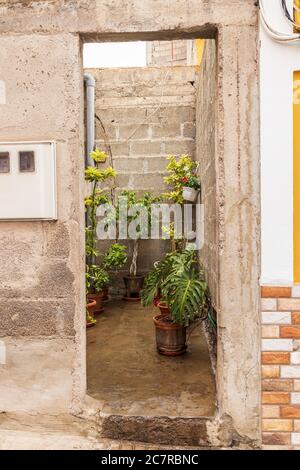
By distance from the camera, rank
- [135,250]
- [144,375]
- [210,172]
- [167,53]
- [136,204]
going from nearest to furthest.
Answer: [144,375], [210,172], [136,204], [135,250], [167,53]

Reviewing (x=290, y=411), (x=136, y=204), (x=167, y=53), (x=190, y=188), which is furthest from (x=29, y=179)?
(x=167, y=53)

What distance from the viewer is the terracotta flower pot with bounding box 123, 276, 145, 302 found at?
5234 mm

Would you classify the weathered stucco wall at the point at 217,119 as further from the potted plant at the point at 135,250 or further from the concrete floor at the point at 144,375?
the potted plant at the point at 135,250

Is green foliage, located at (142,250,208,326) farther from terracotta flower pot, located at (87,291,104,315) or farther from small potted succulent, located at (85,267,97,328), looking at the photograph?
terracotta flower pot, located at (87,291,104,315)

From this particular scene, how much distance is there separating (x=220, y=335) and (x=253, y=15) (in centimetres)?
176

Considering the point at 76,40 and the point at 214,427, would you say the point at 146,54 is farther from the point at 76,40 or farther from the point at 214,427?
the point at 214,427

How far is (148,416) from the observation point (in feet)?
7.03

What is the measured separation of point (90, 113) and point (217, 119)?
11.4ft

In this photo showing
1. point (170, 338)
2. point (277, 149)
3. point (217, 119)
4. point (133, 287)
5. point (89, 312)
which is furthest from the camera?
point (133, 287)

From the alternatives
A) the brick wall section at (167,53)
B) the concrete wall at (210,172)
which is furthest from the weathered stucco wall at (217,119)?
the brick wall section at (167,53)

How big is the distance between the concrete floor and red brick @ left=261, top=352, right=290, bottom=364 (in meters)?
0.49

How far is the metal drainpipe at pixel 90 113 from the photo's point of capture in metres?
5.20

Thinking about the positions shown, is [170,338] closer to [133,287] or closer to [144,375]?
[144,375]

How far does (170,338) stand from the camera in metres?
3.13
